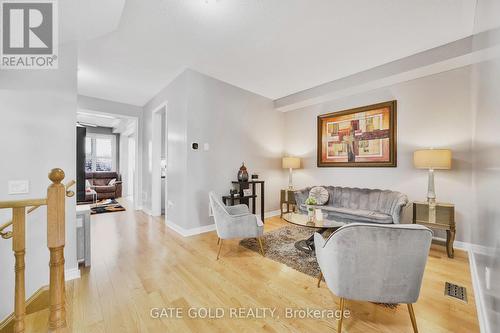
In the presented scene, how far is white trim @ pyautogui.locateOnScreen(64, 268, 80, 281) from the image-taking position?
2.12 meters

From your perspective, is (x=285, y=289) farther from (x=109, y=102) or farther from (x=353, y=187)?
(x=109, y=102)

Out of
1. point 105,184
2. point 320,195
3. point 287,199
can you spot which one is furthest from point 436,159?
point 105,184

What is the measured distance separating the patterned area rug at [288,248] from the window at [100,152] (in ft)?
26.8

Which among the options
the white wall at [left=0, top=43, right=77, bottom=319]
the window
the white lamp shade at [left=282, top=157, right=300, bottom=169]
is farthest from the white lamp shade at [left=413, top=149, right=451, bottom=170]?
the window

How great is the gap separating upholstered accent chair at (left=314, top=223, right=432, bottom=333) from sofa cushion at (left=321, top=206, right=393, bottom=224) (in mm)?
1862

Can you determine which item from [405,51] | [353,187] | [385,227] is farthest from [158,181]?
[405,51]

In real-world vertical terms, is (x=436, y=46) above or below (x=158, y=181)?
above

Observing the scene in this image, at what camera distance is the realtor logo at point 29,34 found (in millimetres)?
1695

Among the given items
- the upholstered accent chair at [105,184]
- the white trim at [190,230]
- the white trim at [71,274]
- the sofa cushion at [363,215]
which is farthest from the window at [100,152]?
the sofa cushion at [363,215]

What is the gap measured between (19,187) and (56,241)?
1305 mm

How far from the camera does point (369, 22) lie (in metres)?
2.33

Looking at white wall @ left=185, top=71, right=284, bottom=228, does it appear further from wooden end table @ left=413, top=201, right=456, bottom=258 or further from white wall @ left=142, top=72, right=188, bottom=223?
wooden end table @ left=413, top=201, right=456, bottom=258

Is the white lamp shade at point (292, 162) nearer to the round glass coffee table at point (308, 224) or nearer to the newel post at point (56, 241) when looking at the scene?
the round glass coffee table at point (308, 224)

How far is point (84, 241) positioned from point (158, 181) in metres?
2.50
